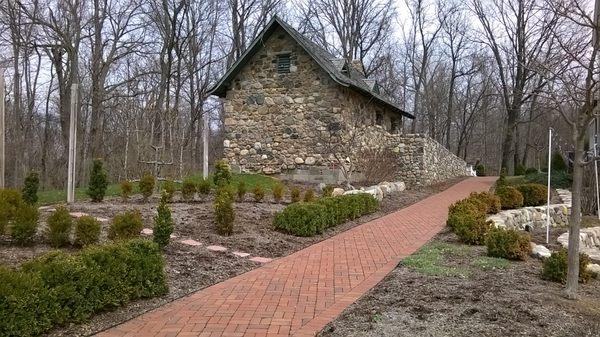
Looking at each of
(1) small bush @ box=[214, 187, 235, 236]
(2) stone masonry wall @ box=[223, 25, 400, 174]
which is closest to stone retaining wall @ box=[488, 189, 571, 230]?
(1) small bush @ box=[214, 187, 235, 236]

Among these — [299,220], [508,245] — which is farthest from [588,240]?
[299,220]

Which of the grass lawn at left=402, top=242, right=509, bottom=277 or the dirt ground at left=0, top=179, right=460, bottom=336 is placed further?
the grass lawn at left=402, top=242, right=509, bottom=277

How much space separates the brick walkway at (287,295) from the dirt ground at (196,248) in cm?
18

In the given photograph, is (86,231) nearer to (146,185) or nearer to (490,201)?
(146,185)

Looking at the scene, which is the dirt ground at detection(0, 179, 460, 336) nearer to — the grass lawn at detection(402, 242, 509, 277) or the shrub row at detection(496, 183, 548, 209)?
the grass lawn at detection(402, 242, 509, 277)

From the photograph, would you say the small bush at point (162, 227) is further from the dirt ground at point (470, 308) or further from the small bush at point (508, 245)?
the small bush at point (508, 245)

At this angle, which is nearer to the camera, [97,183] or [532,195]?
[97,183]

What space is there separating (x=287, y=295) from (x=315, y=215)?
3819 millimetres

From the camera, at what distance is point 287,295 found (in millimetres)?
5355

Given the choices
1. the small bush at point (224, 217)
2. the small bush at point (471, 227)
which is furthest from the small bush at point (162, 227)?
the small bush at point (471, 227)

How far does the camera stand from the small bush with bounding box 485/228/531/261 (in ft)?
24.0

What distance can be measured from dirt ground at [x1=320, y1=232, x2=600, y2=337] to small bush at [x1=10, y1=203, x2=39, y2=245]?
3.91 m

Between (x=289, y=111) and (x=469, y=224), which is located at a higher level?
(x=289, y=111)

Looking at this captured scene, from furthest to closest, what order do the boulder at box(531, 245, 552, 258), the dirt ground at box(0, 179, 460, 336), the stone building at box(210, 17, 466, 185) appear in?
the stone building at box(210, 17, 466, 185)
the boulder at box(531, 245, 552, 258)
the dirt ground at box(0, 179, 460, 336)
